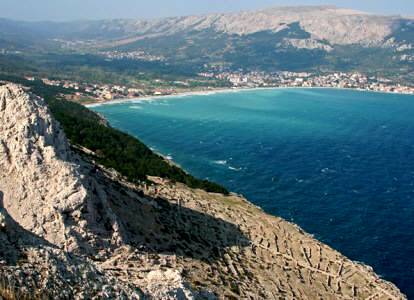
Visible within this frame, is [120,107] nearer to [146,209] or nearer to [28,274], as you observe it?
[146,209]

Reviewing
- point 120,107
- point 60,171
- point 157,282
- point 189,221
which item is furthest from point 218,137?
point 157,282

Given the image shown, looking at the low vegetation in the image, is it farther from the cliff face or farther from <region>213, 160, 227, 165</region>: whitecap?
<region>213, 160, 227, 165</region>: whitecap

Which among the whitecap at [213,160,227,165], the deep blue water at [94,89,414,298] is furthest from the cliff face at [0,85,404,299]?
the whitecap at [213,160,227,165]

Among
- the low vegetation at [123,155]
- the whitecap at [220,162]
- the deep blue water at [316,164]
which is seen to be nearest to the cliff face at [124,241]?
the low vegetation at [123,155]

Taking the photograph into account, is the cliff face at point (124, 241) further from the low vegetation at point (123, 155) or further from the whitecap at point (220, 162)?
the whitecap at point (220, 162)

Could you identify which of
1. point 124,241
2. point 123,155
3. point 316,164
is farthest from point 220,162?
point 124,241

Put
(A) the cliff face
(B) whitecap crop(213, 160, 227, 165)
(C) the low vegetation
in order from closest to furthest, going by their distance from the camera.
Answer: (A) the cliff face
(C) the low vegetation
(B) whitecap crop(213, 160, 227, 165)

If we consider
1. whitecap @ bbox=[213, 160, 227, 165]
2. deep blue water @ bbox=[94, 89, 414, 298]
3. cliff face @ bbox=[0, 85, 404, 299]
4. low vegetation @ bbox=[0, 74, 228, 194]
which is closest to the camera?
cliff face @ bbox=[0, 85, 404, 299]
